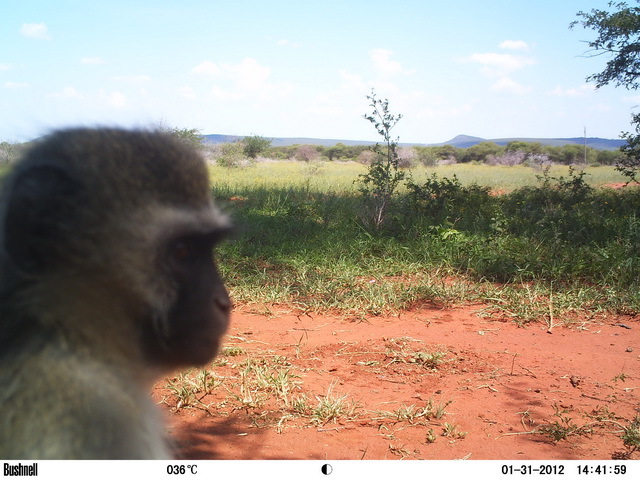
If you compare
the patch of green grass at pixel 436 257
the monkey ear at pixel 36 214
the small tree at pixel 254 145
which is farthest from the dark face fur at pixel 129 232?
the small tree at pixel 254 145

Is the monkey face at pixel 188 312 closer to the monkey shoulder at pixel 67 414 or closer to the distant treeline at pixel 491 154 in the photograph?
the monkey shoulder at pixel 67 414

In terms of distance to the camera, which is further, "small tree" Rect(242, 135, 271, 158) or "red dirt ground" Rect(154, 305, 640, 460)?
"small tree" Rect(242, 135, 271, 158)

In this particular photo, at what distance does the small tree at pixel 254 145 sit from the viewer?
32.6 meters

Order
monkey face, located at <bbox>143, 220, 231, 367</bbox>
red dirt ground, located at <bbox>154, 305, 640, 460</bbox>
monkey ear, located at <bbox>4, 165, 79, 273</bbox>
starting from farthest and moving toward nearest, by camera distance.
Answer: red dirt ground, located at <bbox>154, 305, 640, 460</bbox>, monkey face, located at <bbox>143, 220, 231, 367</bbox>, monkey ear, located at <bbox>4, 165, 79, 273</bbox>

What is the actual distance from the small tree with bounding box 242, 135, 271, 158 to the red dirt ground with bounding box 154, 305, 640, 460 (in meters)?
27.8

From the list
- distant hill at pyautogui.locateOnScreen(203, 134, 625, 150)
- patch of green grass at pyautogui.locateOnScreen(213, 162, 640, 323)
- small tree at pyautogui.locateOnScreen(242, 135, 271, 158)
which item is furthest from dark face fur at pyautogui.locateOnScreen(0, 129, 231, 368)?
small tree at pyautogui.locateOnScreen(242, 135, 271, 158)

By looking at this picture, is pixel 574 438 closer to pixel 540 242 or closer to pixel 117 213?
pixel 117 213

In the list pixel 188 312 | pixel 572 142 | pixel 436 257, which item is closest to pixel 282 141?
pixel 572 142

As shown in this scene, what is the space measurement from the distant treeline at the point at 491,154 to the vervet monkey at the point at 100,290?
31732 millimetres

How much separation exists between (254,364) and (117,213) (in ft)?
9.90

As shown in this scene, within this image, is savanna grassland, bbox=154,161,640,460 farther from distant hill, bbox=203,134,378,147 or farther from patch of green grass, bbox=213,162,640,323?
distant hill, bbox=203,134,378,147

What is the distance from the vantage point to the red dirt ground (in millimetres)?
3115

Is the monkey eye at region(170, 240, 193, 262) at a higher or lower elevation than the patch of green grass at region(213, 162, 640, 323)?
higher

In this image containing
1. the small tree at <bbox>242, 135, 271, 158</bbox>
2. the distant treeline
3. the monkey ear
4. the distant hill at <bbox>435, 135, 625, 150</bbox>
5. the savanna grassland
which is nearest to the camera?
the monkey ear
